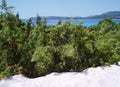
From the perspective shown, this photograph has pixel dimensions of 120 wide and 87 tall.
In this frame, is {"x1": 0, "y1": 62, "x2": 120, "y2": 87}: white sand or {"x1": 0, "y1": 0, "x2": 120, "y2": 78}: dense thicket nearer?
{"x1": 0, "y1": 62, "x2": 120, "y2": 87}: white sand

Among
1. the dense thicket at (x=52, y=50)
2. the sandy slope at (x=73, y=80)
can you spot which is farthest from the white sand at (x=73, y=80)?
the dense thicket at (x=52, y=50)

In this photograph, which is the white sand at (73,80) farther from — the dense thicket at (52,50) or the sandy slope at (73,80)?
the dense thicket at (52,50)

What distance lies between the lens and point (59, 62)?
4.46m

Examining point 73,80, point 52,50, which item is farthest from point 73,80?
point 52,50

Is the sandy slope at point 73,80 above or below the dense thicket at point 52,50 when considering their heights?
below

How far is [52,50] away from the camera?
4406 mm

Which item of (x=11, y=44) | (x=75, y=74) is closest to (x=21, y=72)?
(x=11, y=44)

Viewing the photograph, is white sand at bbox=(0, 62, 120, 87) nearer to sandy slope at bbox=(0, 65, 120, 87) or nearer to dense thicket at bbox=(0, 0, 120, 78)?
sandy slope at bbox=(0, 65, 120, 87)

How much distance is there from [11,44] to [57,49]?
0.94 metres

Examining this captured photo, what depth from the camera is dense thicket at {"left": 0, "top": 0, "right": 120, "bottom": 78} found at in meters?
4.37

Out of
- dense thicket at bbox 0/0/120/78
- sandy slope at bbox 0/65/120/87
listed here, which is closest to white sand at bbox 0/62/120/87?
sandy slope at bbox 0/65/120/87

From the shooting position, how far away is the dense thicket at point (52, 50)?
4367 millimetres

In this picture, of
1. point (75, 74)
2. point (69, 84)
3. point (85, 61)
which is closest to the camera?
point (69, 84)

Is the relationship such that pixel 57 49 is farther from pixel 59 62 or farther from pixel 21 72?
pixel 21 72
